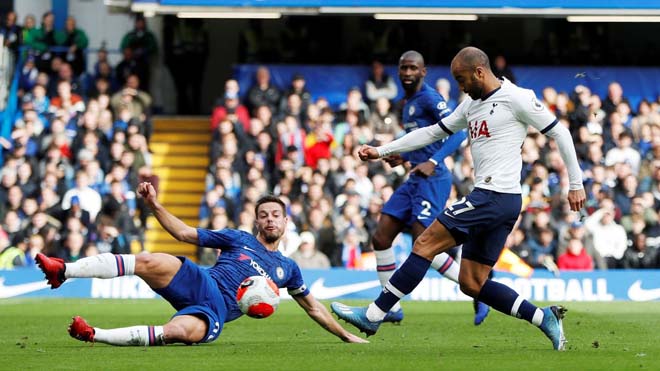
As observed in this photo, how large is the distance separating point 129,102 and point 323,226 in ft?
18.5

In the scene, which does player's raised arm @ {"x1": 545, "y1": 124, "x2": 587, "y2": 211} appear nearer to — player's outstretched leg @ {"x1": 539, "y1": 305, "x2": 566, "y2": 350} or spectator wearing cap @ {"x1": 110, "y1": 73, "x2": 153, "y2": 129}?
player's outstretched leg @ {"x1": 539, "y1": 305, "x2": 566, "y2": 350}

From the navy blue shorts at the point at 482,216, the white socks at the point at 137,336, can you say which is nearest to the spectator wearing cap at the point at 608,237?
the navy blue shorts at the point at 482,216

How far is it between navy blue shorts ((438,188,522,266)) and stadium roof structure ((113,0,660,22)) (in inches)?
556

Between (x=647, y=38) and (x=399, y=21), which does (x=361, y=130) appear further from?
(x=647, y=38)

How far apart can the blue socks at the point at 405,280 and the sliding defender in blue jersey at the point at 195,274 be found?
0.52 m

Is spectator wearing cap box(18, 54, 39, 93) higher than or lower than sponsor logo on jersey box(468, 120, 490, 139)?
higher

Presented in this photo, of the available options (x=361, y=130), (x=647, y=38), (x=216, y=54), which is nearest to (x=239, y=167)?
(x=361, y=130)

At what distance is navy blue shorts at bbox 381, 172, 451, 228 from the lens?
13617 millimetres

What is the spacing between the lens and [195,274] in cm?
1073

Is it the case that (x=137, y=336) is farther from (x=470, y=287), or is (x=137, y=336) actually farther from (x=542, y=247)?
(x=542, y=247)

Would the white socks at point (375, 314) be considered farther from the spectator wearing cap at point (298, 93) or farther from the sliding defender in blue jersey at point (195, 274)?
the spectator wearing cap at point (298, 93)

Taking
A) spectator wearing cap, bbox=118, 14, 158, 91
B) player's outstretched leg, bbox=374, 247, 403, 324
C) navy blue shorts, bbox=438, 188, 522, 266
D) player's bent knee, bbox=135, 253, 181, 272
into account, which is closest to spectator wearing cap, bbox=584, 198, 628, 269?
player's outstretched leg, bbox=374, 247, 403, 324

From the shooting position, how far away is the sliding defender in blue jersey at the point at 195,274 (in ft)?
33.8

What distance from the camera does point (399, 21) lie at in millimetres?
27000
